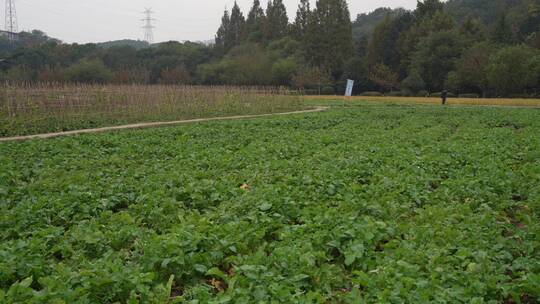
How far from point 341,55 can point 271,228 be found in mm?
57098

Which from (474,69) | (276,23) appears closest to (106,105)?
(474,69)

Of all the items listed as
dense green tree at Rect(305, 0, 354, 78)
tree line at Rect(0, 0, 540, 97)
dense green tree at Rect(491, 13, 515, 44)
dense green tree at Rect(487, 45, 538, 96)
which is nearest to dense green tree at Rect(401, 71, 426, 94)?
tree line at Rect(0, 0, 540, 97)

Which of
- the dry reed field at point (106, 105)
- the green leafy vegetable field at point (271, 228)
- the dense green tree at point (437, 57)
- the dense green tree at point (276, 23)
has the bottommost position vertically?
the green leafy vegetable field at point (271, 228)

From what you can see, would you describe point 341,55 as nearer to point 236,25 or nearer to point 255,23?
point 255,23

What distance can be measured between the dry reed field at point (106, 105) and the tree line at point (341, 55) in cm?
2383

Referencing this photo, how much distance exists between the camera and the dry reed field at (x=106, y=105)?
1648 cm

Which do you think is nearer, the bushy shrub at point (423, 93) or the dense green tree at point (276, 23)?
the bushy shrub at point (423, 93)

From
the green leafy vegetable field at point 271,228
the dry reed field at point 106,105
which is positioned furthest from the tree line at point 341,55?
the green leafy vegetable field at point 271,228

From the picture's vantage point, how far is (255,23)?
254 ft

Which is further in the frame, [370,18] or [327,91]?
[370,18]

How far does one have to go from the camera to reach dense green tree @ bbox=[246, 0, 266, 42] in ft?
247

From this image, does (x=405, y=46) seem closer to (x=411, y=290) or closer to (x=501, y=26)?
(x=501, y=26)

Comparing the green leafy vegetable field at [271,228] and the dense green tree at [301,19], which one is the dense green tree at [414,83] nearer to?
the dense green tree at [301,19]

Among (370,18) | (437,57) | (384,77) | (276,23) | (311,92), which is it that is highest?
(370,18)
